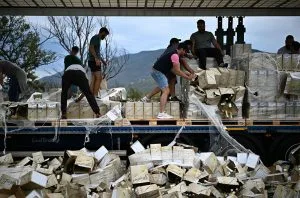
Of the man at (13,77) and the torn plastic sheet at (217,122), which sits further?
the man at (13,77)

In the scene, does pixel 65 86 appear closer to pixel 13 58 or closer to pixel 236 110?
pixel 236 110

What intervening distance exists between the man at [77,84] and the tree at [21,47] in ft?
49.0

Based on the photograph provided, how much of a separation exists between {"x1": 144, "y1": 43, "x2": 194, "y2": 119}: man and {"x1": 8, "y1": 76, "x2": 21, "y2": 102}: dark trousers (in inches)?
131

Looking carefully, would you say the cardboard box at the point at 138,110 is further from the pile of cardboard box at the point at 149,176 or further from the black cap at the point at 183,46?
the black cap at the point at 183,46

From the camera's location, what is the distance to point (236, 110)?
10789 millimetres

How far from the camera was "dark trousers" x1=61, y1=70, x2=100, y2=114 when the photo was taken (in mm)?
→ 10664

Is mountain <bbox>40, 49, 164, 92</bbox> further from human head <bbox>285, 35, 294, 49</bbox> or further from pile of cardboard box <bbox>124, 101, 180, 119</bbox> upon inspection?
pile of cardboard box <bbox>124, 101, 180, 119</bbox>

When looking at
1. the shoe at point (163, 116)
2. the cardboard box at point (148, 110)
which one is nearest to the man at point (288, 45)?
the shoe at point (163, 116)

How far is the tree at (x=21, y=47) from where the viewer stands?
83.4ft

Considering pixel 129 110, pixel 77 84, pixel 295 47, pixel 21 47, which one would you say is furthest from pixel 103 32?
pixel 21 47

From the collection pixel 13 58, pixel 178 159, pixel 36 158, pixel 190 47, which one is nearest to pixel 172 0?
pixel 190 47

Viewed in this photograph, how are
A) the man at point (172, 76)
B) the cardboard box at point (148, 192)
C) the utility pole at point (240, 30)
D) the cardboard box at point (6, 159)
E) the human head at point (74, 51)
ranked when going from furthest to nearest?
the utility pole at point (240, 30) → the human head at point (74, 51) → the man at point (172, 76) → the cardboard box at point (6, 159) → the cardboard box at point (148, 192)

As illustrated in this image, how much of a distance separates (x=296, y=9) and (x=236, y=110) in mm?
3883

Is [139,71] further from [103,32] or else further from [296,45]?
[103,32]
